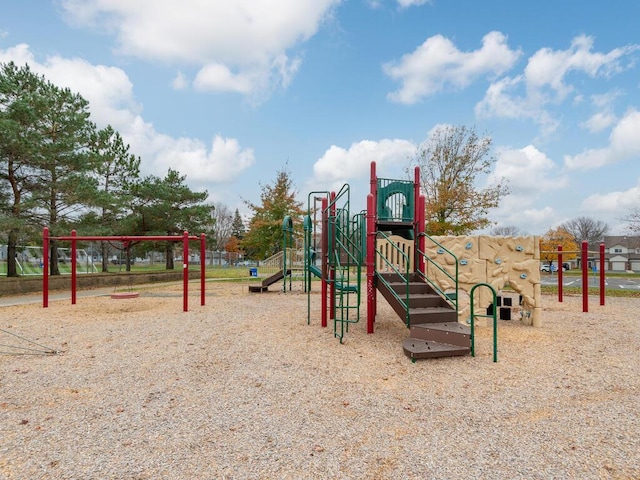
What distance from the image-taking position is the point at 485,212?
21.0 meters

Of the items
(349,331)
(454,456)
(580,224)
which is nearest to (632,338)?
(349,331)

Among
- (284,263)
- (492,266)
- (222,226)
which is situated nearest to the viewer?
(492,266)

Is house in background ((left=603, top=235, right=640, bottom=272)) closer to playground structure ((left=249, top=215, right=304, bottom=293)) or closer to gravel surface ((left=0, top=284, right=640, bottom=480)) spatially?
playground structure ((left=249, top=215, right=304, bottom=293))

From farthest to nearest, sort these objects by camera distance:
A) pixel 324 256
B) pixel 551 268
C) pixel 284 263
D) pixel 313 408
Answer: pixel 551 268, pixel 284 263, pixel 324 256, pixel 313 408

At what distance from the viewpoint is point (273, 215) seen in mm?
24531

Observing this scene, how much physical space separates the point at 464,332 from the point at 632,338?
12.7ft

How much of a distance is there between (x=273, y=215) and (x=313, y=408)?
21258mm

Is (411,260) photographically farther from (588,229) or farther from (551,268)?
(588,229)

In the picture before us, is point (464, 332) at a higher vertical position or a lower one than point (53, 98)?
lower

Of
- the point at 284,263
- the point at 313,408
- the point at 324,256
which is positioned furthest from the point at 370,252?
the point at 284,263

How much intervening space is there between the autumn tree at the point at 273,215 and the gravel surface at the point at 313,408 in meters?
17.3

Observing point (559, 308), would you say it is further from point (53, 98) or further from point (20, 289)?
point (53, 98)

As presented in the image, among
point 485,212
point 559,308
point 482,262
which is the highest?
point 485,212

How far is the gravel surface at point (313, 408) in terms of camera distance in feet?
9.05
